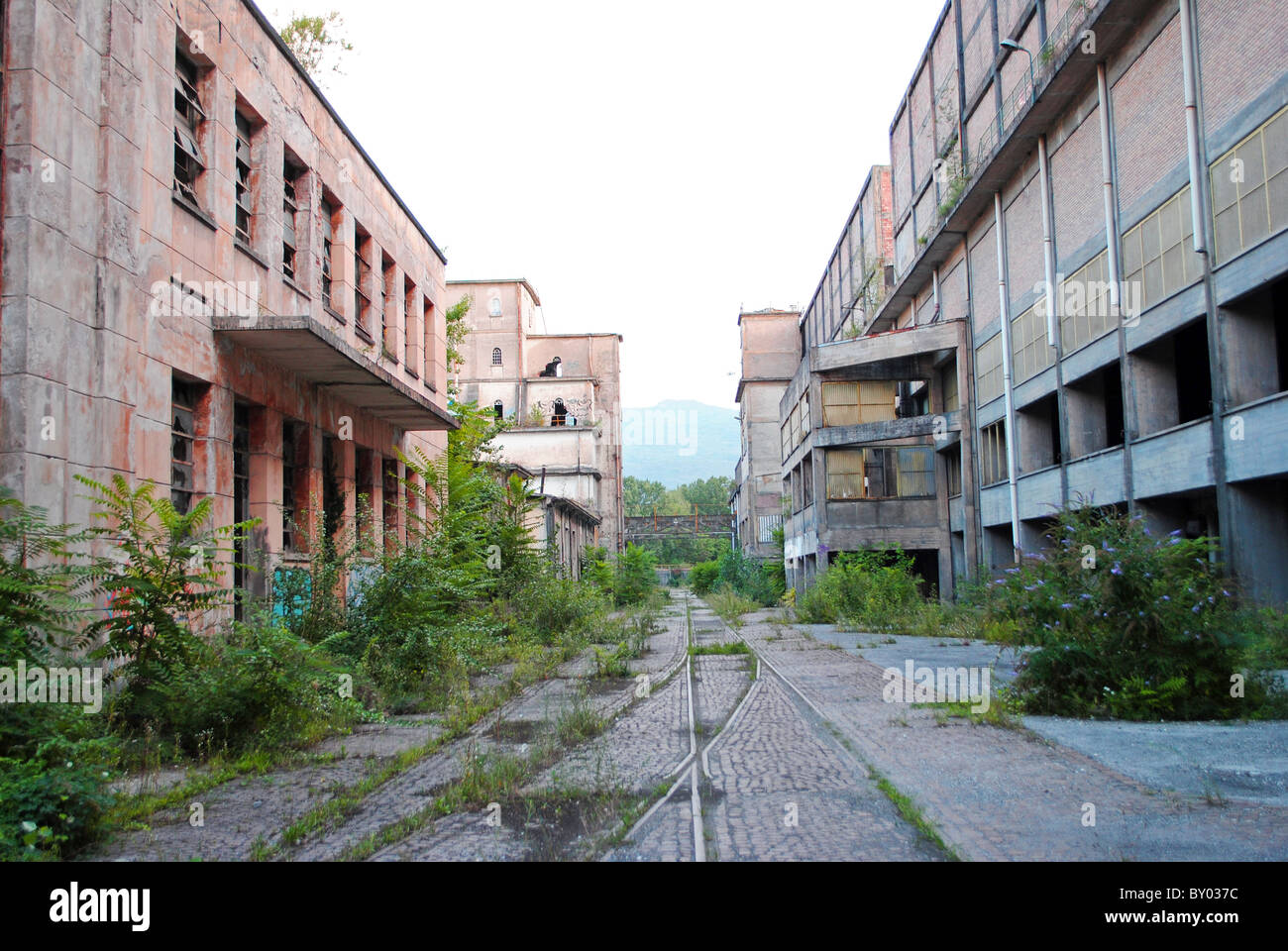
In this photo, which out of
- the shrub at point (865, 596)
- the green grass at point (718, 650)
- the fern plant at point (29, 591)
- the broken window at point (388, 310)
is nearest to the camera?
the fern plant at point (29, 591)

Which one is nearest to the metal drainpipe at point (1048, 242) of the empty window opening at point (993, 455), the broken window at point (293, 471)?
the empty window opening at point (993, 455)

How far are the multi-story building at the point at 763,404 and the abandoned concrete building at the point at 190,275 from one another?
43.3 metres

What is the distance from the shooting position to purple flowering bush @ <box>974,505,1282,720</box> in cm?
820

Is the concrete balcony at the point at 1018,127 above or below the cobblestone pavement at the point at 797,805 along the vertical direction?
above

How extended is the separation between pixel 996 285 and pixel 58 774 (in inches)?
1043

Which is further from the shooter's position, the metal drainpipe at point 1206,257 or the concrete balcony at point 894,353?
the concrete balcony at point 894,353

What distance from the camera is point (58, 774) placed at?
502 centimetres

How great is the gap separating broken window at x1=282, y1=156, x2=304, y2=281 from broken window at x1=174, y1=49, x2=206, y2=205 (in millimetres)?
2624

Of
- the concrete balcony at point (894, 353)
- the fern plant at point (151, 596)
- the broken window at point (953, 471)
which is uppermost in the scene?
the concrete balcony at point (894, 353)

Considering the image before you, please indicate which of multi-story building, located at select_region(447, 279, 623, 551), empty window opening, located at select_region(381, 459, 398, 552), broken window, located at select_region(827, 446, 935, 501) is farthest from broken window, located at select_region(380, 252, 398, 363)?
multi-story building, located at select_region(447, 279, 623, 551)

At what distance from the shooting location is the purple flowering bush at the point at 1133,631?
26.9ft

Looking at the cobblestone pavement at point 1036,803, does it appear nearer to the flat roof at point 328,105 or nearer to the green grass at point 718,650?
the green grass at point 718,650
